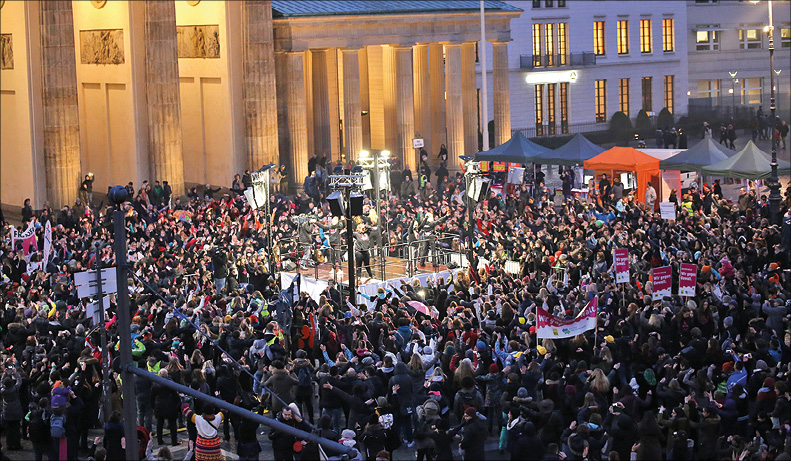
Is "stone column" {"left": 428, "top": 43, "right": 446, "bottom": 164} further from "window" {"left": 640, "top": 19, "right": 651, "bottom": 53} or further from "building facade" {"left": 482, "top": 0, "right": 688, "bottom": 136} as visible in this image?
"window" {"left": 640, "top": 19, "right": 651, "bottom": 53}

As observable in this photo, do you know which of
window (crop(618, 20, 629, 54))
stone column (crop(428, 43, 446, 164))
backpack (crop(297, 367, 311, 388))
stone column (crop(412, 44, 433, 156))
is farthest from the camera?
window (crop(618, 20, 629, 54))

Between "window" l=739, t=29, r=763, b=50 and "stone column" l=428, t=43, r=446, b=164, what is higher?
"window" l=739, t=29, r=763, b=50

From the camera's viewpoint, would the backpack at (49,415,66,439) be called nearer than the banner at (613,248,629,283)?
Yes

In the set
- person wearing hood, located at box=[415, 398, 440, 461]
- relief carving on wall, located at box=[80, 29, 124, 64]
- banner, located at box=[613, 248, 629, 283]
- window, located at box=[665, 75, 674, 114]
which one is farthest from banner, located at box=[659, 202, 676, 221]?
window, located at box=[665, 75, 674, 114]

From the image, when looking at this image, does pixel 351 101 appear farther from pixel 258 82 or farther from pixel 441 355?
pixel 441 355

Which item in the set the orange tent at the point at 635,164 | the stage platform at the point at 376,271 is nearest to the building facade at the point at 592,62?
the orange tent at the point at 635,164

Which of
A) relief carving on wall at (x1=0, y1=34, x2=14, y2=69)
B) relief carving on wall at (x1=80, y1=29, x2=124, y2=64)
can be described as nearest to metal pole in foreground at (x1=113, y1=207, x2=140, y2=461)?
relief carving on wall at (x1=0, y1=34, x2=14, y2=69)

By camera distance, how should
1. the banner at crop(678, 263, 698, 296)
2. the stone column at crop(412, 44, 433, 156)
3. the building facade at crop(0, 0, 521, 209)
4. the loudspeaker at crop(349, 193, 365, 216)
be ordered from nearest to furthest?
the banner at crop(678, 263, 698, 296) < the loudspeaker at crop(349, 193, 365, 216) < the building facade at crop(0, 0, 521, 209) < the stone column at crop(412, 44, 433, 156)

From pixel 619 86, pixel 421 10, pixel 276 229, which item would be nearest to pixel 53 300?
pixel 276 229

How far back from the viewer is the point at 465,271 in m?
28.7

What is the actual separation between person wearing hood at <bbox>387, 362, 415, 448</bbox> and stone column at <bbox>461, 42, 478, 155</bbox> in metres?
33.3

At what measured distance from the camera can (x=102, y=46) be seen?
139ft

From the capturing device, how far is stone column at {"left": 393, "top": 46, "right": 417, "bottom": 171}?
49656 millimetres

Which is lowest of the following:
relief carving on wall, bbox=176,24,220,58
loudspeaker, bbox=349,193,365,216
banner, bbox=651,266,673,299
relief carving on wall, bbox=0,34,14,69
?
banner, bbox=651,266,673,299
